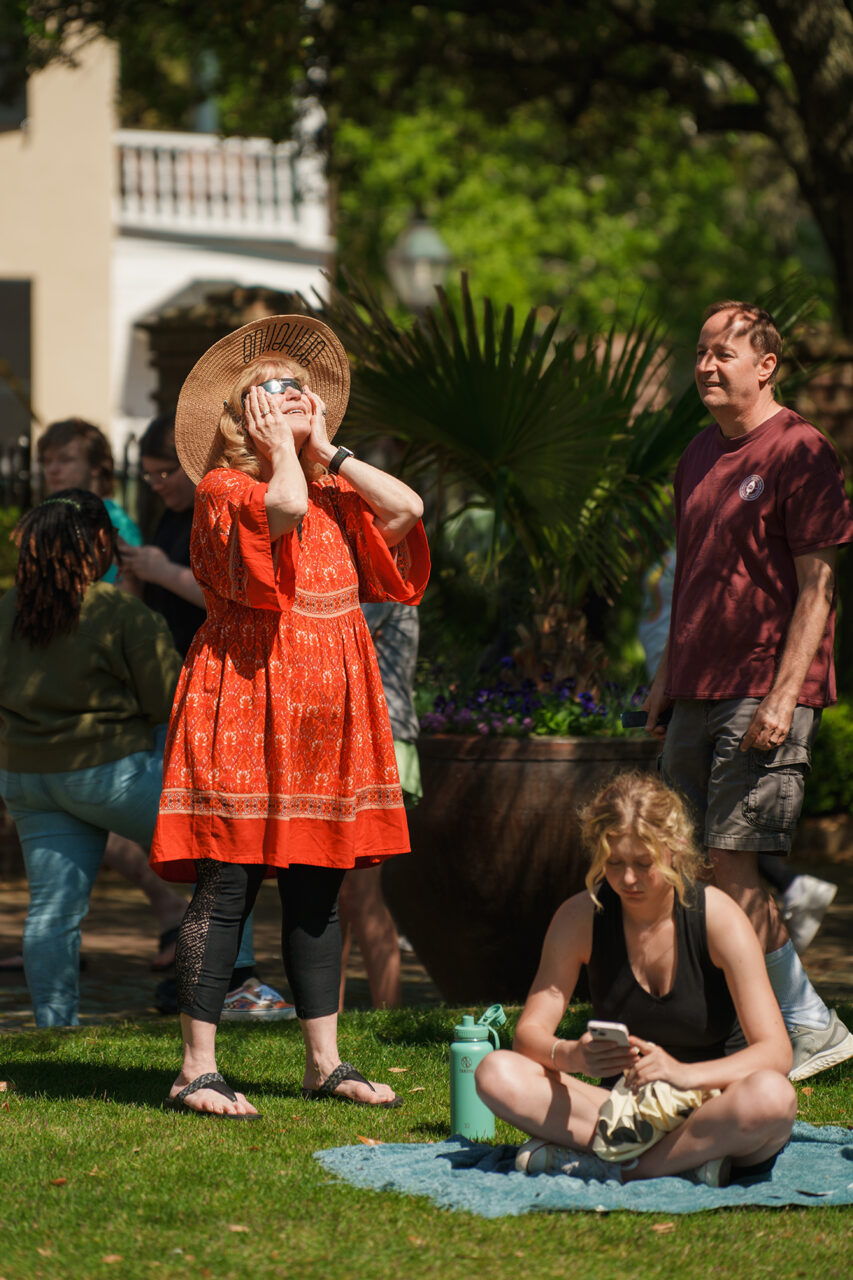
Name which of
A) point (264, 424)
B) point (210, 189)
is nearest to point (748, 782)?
point (264, 424)

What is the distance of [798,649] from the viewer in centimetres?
421

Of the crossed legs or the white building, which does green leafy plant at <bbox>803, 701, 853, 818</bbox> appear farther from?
the white building

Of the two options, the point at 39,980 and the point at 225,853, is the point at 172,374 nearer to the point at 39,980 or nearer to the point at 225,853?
the point at 39,980

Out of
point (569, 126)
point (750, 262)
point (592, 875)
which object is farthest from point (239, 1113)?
point (750, 262)

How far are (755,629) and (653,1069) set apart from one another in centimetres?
139

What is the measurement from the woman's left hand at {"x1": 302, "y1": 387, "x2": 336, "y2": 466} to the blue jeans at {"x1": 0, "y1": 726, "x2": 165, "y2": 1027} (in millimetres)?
1398

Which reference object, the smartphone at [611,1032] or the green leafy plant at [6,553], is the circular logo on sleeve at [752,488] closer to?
the smartphone at [611,1032]

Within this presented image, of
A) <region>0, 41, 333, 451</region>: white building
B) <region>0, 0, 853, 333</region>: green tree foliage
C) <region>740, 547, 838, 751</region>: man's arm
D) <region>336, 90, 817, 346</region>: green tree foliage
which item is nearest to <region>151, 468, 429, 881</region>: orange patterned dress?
<region>740, 547, 838, 751</region>: man's arm

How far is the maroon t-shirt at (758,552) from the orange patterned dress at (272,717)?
36.1 inches

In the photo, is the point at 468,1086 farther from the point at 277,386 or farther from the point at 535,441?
the point at 535,441

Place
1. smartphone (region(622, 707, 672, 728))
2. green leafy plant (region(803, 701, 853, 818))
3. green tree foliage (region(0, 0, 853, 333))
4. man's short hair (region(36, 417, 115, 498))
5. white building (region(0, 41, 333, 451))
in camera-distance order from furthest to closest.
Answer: white building (region(0, 41, 333, 451)) → green leafy plant (region(803, 701, 853, 818)) → green tree foliage (region(0, 0, 853, 333)) → man's short hair (region(36, 417, 115, 498)) → smartphone (region(622, 707, 672, 728))

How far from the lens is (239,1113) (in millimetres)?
4043

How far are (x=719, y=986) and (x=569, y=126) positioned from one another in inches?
383

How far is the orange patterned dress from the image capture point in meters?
4.05
